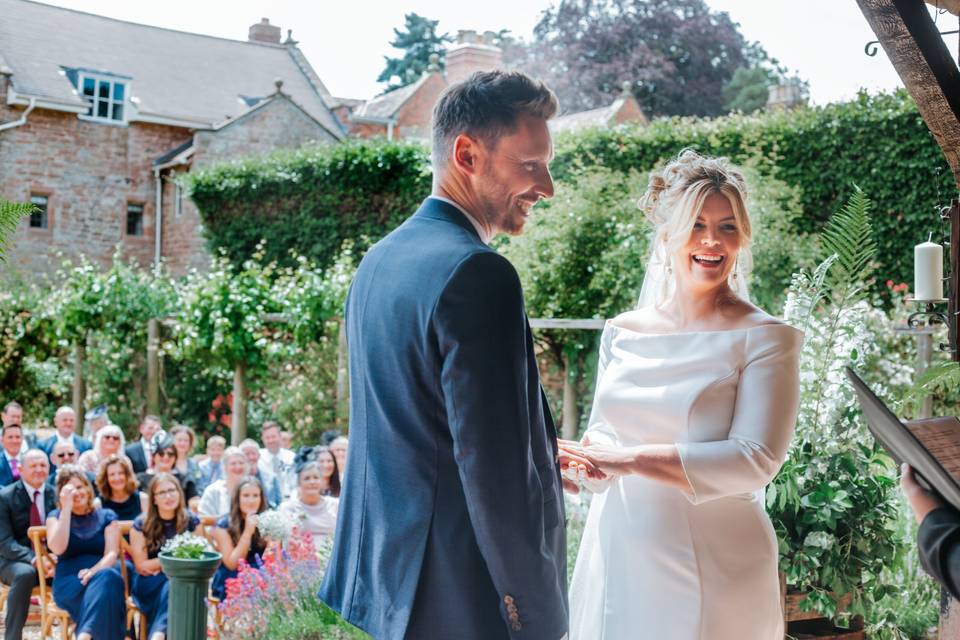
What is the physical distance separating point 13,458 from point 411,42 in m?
29.1

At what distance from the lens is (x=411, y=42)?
34.7 meters

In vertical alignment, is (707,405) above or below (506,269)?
below

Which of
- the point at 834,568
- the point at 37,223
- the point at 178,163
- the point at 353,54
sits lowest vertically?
the point at 834,568

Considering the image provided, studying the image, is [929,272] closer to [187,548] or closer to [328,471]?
[187,548]

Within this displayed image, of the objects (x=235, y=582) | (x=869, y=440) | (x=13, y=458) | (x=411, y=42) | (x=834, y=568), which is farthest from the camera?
(x=411, y=42)

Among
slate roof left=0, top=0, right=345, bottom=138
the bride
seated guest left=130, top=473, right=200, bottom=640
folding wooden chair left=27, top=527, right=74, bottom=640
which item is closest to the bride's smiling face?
the bride

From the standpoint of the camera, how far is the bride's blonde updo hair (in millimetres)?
2672

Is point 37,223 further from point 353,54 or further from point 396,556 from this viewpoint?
point 396,556

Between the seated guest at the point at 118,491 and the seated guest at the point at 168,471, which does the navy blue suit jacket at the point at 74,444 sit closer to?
the seated guest at the point at 168,471

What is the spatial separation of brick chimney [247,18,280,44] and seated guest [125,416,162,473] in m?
17.1

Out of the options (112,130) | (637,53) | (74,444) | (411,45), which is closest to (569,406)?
(74,444)

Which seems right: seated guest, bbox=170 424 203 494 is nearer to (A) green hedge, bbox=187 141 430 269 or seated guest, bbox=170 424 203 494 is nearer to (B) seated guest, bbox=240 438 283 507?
(B) seated guest, bbox=240 438 283 507

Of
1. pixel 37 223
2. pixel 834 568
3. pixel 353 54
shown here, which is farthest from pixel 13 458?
pixel 353 54

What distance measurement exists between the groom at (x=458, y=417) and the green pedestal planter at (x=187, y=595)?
3.20 m
